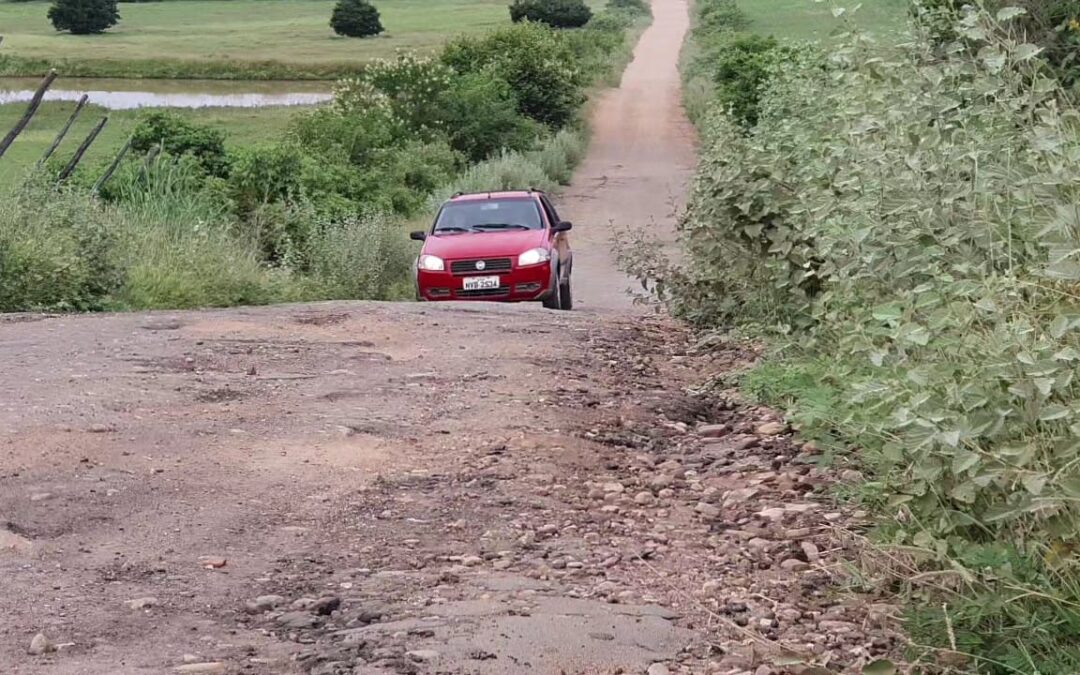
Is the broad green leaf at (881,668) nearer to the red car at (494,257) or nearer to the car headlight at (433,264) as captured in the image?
the red car at (494,257)

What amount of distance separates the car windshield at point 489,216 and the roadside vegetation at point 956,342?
8041 millimetres

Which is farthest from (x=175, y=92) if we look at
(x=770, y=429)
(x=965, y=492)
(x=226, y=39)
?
(x=965, y=492)

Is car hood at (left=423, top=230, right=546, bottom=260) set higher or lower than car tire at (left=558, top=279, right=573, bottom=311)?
higher

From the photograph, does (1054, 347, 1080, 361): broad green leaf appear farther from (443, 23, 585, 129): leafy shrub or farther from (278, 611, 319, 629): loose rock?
(443, 23, 585, 129): leafy shrub

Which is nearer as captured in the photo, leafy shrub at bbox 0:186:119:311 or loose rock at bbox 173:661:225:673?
loose rock at bbox 173:661:225:673

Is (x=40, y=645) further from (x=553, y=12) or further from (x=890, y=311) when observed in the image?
(x=553, y=12)

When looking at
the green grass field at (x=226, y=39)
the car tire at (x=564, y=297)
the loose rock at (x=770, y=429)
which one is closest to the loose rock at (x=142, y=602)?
the loose rock at (x=770, y=429)

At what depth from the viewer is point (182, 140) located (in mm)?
25953

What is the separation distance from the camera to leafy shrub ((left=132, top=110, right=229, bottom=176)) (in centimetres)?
2586

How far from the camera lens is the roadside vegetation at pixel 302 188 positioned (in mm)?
16062

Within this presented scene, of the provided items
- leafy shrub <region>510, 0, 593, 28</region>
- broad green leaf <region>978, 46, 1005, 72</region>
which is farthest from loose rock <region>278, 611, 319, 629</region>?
leafy shrub <region>510, 0, 593, 28</region>

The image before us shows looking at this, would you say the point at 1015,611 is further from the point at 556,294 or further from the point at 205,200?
the point at 205,200

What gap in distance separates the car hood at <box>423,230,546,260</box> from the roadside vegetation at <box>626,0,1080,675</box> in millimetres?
7363

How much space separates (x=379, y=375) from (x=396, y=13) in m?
94.0
